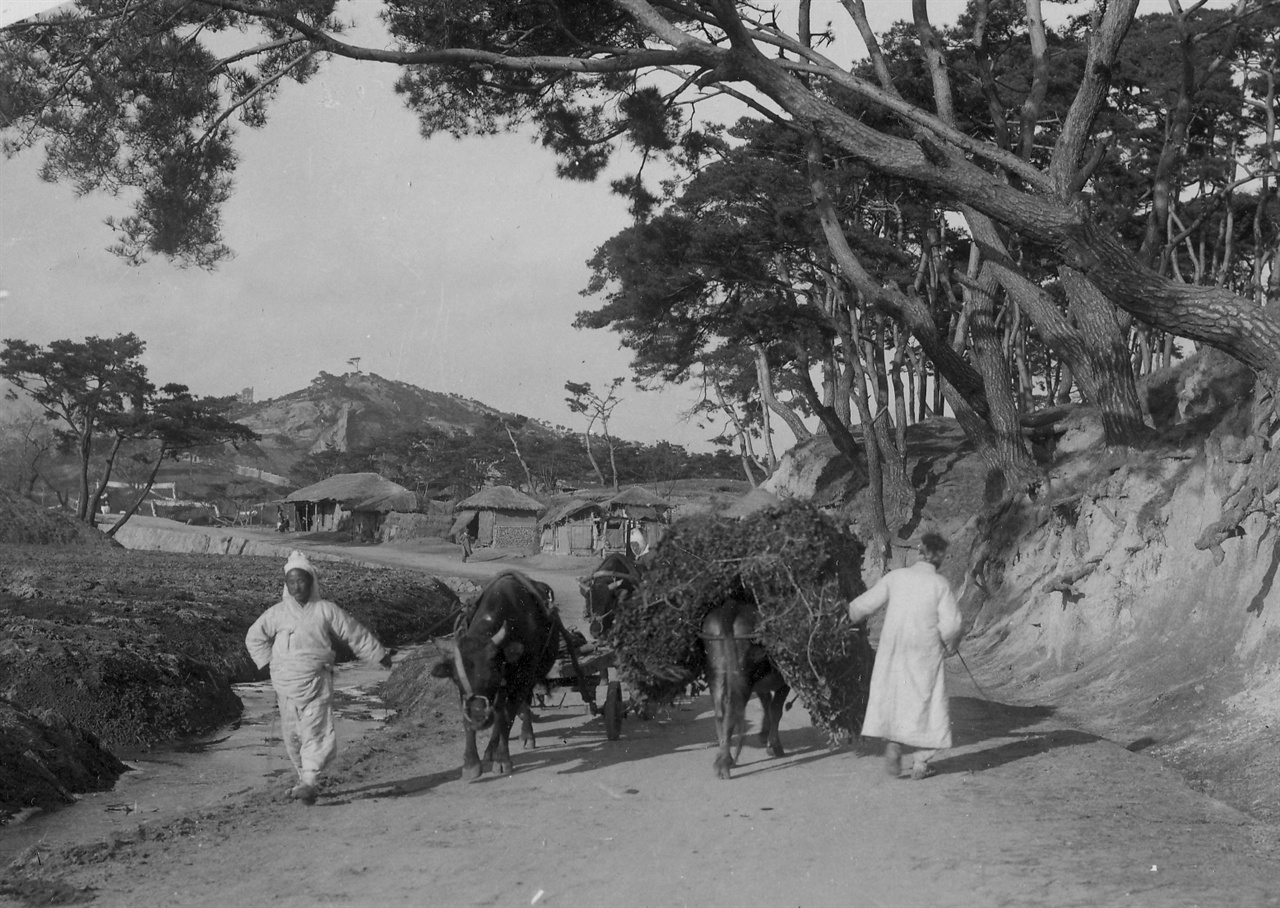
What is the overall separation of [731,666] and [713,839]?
6.66 feet

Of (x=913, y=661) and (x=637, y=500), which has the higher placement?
(x=637, y=500)

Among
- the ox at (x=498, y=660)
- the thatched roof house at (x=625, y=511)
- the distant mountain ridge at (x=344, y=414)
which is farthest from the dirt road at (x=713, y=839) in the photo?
the distant mountain ridge at (x=344, y=414)

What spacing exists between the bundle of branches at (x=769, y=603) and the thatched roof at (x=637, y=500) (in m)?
42.4

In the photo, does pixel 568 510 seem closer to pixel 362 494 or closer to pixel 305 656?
pixel 362 494

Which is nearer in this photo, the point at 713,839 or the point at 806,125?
the point at 713,839

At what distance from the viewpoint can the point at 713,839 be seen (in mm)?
7402

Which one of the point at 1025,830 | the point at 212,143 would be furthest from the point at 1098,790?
the point at 212,143

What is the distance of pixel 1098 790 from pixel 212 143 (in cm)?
1031

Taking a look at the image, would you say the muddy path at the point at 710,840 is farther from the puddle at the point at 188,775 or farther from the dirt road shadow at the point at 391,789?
the puddle at the point at 188,775

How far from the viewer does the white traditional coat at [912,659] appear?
867 centimetres

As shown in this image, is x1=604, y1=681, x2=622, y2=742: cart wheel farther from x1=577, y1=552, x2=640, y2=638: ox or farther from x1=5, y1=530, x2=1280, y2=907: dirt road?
x1=5, y1=530, x2=1280, y2=907: dirt road

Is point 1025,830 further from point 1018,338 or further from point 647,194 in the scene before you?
point 1018,338

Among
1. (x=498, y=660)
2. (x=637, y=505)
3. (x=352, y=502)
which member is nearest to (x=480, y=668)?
(x=498, y=660)

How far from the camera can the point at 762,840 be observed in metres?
7.34
